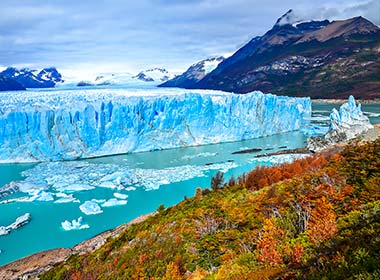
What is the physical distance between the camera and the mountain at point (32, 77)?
85438 mm

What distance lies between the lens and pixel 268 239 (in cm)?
423

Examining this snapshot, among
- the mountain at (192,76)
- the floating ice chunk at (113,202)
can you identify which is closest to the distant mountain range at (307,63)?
the mountain at (192,76)

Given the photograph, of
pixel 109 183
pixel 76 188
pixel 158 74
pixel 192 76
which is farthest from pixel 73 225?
pixel 158 74

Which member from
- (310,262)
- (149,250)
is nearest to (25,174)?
(149,250)

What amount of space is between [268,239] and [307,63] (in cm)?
8013

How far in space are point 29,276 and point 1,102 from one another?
1555 centimetres

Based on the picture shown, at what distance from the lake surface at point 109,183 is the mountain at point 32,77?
67334 mm

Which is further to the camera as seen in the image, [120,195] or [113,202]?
[120,195]

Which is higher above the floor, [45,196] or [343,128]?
[343,128]

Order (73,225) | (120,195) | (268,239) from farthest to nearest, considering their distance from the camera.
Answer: (120,195) < (73,225) < (268,239)

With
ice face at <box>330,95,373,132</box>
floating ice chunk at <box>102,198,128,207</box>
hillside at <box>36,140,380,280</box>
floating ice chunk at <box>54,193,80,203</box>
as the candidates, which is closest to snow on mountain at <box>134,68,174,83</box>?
ice face at <box>330,95,373,132</box>

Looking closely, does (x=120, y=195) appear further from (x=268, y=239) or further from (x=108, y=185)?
(x=268, y=239)

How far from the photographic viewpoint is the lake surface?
10.3m

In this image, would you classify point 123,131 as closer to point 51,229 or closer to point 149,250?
point 51,229
